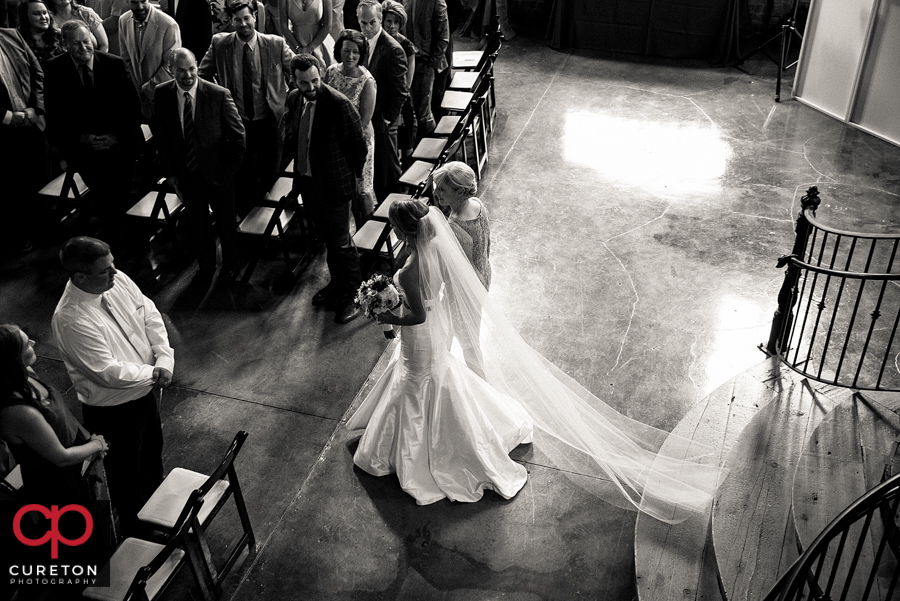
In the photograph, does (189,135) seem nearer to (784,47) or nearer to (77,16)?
(77,16)

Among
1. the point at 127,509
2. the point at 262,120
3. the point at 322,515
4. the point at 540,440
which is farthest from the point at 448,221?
the point at 262,120

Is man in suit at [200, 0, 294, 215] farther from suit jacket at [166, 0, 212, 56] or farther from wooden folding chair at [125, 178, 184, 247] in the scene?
suit jacket at [166, 0, 212, 56]

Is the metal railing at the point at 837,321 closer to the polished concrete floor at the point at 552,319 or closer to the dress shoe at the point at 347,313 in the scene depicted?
the polished concrete floor at the point at 552,319

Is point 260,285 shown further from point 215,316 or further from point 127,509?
point 127,509

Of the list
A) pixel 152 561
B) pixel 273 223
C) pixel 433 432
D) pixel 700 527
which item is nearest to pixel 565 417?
pixel 433 432

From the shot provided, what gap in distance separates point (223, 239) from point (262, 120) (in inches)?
46.4

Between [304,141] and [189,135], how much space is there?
930mm

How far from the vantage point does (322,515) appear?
4.66 meters

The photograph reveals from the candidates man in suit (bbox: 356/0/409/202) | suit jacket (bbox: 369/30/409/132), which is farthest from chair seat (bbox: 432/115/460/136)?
suit jacket (bbox: 369/30/409/132)

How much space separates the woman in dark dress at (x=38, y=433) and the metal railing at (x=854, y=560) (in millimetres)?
3070

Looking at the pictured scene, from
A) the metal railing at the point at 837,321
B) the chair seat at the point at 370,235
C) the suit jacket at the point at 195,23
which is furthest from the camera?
the suit jacket at the point at 195,23

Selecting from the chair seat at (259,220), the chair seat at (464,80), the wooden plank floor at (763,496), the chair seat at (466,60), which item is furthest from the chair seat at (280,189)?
the wooden plank floor at (763,496)

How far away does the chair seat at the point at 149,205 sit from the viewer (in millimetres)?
6895

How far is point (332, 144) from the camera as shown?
5.73 meters
